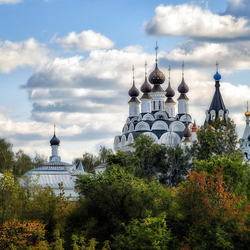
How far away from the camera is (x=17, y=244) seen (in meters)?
16.8

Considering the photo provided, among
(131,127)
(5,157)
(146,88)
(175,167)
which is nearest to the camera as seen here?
(175,167)

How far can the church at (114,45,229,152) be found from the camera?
43.7 meters

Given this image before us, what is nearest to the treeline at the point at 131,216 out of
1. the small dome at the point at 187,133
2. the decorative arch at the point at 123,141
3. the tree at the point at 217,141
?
the tree at the point at 217,141

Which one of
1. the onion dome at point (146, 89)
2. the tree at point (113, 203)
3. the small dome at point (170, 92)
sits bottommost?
the tree at point (113, 203)

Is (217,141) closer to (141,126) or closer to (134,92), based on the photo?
(141,126)

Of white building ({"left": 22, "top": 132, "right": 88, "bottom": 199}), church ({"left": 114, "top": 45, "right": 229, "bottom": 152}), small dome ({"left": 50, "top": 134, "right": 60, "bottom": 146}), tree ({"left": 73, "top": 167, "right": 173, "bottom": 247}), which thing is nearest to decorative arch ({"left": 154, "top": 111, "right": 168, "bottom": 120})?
church ({"left": 114, "top": 45, "right": 229, "bottom": 152})

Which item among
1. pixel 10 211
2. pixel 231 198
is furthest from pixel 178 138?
pixel 10 211

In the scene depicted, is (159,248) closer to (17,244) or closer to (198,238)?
(198,238)

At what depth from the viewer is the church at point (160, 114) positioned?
43688 millimetres

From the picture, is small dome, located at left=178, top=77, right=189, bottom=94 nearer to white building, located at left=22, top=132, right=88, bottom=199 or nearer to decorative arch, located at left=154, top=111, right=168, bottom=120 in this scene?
decorative arch, located at left=154, top=111, right=168, bottom=120

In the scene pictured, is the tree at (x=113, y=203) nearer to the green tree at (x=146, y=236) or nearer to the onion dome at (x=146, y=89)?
the green tree at (x=146, y=236)

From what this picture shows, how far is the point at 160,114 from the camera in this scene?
45406mm

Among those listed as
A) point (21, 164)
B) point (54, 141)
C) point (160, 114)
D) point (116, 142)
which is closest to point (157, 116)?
point (160, 114)

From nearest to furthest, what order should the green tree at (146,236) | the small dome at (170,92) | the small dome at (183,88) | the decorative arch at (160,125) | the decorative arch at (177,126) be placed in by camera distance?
the green tree at (146,236)
the decorative arch at (160,125)
the decorative arch at (177,126)
the small dome at (183,88)
the small dome at (170,92)
